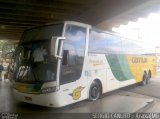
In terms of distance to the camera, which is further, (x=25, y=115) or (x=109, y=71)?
(x=109, y=71)

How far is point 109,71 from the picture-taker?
441 inches

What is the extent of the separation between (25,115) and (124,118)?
3.07 meters

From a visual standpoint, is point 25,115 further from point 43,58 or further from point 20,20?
point 20,20

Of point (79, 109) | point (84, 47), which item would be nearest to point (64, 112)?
point (79, 109)

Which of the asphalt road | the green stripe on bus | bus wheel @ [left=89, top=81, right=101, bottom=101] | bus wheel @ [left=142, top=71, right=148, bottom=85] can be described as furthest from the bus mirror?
bus wheel @ [left=142, top=71, right=148, bottom=85]

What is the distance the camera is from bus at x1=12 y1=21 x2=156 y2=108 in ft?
26.9

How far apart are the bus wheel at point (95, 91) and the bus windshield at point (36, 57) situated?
7.51 ft

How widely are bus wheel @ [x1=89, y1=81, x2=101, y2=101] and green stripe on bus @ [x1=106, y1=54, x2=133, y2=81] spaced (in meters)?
1.44

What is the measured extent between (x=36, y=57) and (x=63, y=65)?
0.96 metres

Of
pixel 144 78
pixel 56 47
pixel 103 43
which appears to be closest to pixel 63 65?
pixel 56 47

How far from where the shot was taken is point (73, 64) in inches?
350

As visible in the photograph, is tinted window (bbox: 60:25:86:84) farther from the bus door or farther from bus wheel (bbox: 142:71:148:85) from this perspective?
bus wheel (bbox: 142:71:148:85)

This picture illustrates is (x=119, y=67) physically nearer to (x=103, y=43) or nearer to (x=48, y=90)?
(x=103, y=43)

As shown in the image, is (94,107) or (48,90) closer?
(48,90)
